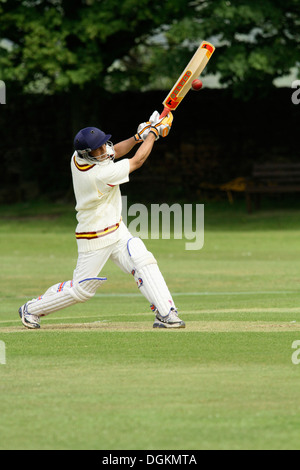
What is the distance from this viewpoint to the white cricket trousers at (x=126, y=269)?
9102 mm

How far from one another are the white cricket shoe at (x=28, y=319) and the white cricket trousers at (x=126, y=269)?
0.40 feet

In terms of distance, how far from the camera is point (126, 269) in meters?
9.38

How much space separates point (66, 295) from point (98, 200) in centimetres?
93

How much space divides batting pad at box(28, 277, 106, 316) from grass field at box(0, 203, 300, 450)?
0.23 metres

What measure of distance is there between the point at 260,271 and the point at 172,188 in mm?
13690

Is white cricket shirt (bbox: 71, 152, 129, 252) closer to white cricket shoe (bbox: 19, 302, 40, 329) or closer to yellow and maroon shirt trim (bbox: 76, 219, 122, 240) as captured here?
yellow and maroon shirt trim (bbox: 76, 219, 122, 240)

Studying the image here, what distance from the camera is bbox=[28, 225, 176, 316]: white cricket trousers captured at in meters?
9.10

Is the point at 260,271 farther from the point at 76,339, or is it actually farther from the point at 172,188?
the point at 172,188

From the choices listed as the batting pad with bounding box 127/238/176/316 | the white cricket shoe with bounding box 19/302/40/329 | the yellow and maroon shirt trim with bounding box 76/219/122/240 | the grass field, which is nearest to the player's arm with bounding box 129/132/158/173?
the yellow and maroon shirt trim with bounding box 76/219/122/240

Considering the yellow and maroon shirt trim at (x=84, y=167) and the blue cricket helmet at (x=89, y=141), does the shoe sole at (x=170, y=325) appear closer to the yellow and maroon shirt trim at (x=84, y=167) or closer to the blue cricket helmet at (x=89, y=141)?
the yellow and maroon shirt trim at (x=84, y=167)

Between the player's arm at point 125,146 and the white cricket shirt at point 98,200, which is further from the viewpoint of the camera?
the player's arm at point 125,146

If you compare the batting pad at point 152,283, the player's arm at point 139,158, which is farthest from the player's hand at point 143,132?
the batting pad at point 152,283

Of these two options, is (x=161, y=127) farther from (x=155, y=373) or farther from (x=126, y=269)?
(x=155, y=373)

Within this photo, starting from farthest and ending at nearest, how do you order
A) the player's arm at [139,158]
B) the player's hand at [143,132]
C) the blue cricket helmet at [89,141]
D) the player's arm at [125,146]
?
the player's arm at [125,146] → the player's hand at [143,132] → the player's arm at [139,158] → the blue cricket helmet at [89,141]
